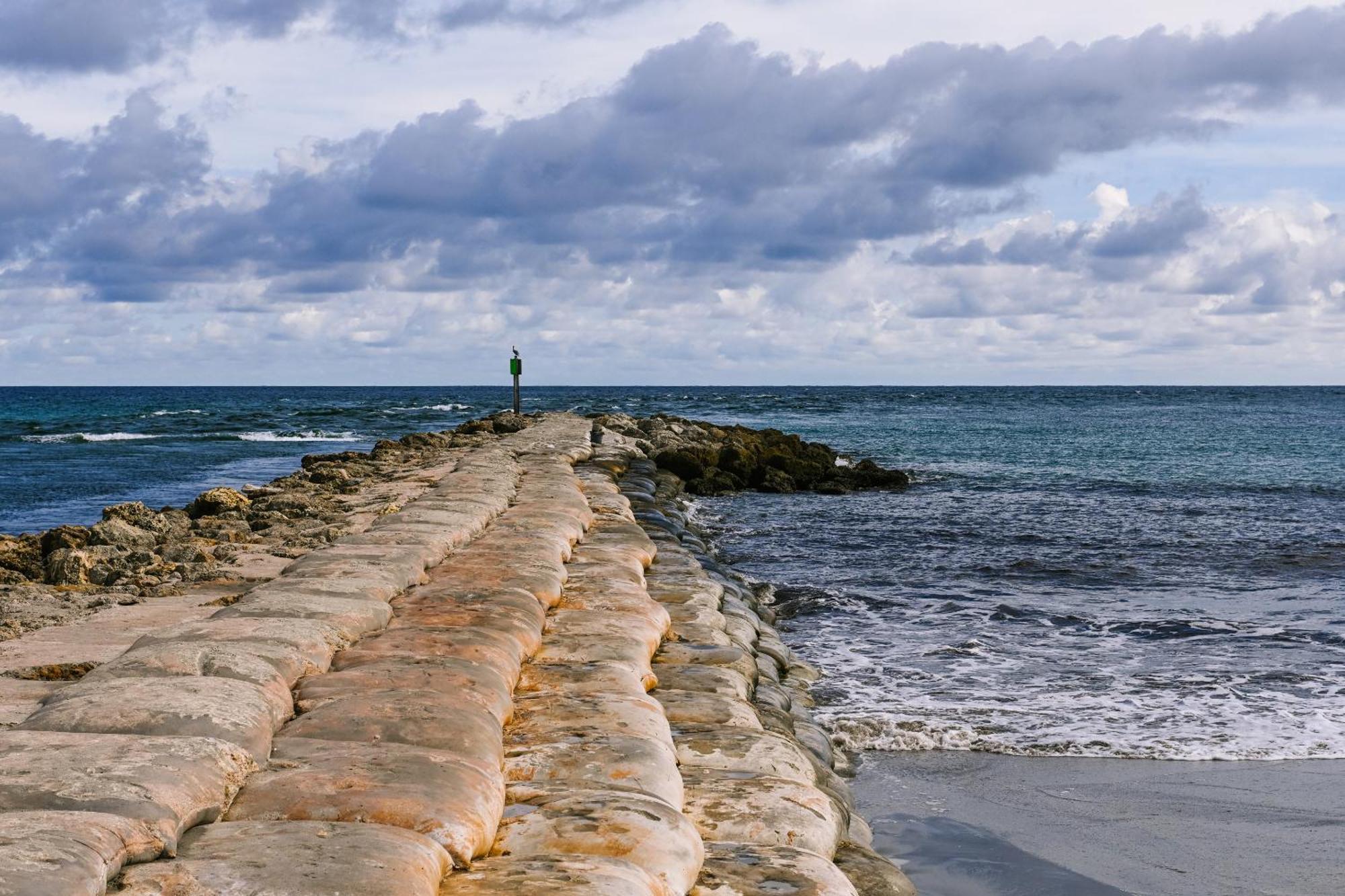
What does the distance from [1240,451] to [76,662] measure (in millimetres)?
35807

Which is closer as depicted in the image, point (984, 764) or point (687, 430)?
point (984, 764)

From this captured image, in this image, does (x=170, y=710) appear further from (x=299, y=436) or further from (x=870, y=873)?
(x=299, y=436)

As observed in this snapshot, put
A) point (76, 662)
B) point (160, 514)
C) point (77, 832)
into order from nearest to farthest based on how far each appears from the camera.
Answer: point (77, 832) < point (76, 662) < point (160, 514)

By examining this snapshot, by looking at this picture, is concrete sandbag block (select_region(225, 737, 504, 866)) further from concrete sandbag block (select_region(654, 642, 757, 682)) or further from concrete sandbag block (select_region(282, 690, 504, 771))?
concrete sandbag block (select_region(654, 642, 757, 682))

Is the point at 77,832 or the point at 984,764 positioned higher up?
the point at 77,832

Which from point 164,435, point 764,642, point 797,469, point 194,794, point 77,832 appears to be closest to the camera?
point 77,832

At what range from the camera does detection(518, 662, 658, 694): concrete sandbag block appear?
5242 mm

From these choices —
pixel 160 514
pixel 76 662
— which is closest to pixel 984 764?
pixel 76 662

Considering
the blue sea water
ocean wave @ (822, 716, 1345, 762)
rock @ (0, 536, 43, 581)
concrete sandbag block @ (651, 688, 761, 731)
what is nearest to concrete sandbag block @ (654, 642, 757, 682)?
concrete sandbag block @ (651, 688, 761, 731)

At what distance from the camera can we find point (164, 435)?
4150cm

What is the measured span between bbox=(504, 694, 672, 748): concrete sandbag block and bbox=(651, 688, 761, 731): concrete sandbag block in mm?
571

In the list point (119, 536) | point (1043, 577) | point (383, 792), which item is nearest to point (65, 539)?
point (119, 536)

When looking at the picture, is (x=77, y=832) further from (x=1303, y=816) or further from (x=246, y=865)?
(x=1303, y=816)

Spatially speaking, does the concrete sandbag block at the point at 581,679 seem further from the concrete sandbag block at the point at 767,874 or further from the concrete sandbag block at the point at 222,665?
the concrete sandbag block at the point at 767,874
